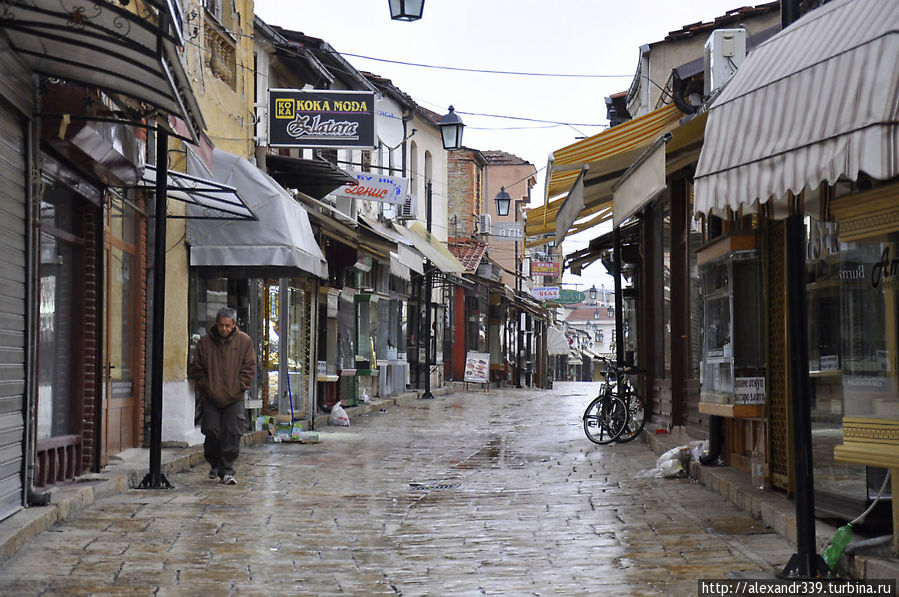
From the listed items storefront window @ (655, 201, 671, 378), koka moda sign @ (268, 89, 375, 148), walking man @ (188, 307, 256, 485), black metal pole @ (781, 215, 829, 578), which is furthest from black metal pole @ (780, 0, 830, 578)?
koka moda sign @ (268, 89, 375, 148)

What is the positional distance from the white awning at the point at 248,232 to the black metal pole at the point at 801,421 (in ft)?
27.8

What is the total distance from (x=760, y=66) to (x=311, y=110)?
11.7 metres

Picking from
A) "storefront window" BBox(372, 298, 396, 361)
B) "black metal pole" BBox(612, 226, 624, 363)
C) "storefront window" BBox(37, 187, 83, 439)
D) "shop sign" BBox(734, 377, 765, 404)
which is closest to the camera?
"storefront window" BBox(37, 187, 83, 439)

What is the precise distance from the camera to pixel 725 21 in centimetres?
1905

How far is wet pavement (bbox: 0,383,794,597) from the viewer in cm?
637

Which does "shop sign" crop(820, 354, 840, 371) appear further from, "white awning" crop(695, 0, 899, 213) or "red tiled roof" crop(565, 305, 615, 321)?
"red tiled roof" crop(565, 305, 615, 321)

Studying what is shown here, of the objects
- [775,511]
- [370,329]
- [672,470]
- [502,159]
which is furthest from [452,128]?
[502,159]

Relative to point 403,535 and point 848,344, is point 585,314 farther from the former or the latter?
point 848,344

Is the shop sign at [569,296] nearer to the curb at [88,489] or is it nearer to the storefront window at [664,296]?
the storefront window at [664,296]

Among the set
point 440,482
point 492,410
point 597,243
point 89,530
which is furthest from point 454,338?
point 89,530

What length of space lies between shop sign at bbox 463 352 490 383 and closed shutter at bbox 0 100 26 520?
104 ft

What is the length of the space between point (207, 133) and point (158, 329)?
4.85 m

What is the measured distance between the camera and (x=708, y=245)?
10828mm

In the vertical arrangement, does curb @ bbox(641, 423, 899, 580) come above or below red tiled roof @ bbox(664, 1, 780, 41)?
below
